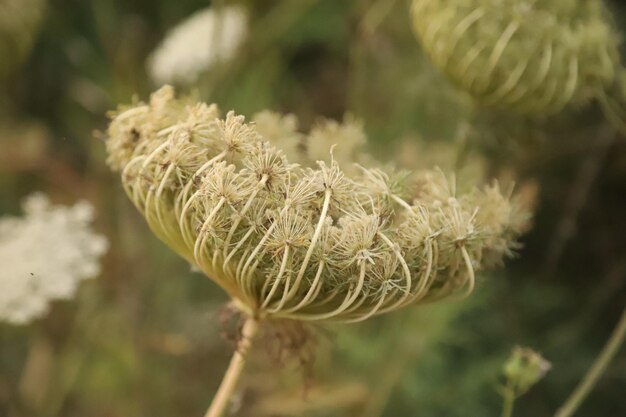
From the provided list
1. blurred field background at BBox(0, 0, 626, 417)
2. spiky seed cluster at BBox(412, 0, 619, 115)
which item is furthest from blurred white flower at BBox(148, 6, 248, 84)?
spiky seed cluster at BBox(412, 0, 619, 115)

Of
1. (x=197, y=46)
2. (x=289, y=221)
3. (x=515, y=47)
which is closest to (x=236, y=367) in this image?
(x=289, y=221)

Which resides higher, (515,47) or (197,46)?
(197,46)

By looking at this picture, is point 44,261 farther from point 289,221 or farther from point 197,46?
point 289,221

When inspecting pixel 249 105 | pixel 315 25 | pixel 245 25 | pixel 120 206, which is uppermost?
pixel 315 25

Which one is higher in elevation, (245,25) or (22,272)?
(245,25)

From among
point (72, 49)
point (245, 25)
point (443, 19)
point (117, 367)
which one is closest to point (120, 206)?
point (117, 367)

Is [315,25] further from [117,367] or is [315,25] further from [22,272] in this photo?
[22,272]

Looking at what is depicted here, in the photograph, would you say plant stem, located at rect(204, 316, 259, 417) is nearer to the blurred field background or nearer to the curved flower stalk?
the curved flower stalk
